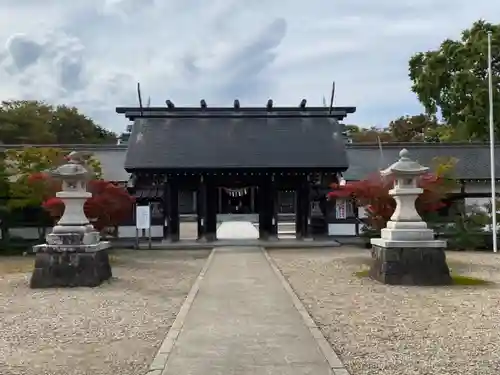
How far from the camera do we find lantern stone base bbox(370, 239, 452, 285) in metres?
12.9

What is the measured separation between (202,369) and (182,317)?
286cm

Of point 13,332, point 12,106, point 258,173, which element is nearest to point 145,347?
point 13,332

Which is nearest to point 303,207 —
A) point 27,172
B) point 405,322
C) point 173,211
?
point 173,211

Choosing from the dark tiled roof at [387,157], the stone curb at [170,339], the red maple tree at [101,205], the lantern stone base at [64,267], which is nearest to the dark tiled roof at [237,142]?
the dark tiled roof at [387,157]

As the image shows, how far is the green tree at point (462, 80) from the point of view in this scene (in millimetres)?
31422

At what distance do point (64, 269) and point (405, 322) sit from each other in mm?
7448

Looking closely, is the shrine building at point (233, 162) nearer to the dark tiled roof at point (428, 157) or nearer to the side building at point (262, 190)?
the side building at point (262, 190)

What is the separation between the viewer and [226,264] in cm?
1705

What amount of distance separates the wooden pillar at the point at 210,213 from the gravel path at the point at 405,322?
398 inches

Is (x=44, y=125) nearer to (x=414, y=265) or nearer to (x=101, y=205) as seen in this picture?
(x=101, y=205)

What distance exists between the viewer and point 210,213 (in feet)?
83.8

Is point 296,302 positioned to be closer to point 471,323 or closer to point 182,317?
point 182,317

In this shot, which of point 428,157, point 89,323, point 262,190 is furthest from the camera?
point 428,157

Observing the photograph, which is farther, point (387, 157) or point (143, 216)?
point (387, 157)
